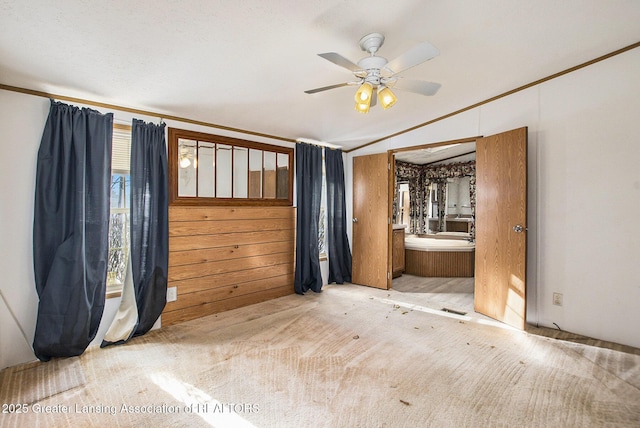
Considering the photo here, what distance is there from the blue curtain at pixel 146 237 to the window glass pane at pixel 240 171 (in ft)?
2.70

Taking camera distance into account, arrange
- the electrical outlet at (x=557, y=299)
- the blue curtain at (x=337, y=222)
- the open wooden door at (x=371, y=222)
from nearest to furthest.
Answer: the electrical outlet at (x=557, y=299)
the open wooden door at (x=371, y=222)
the blue curtain at (x=337, y=222)

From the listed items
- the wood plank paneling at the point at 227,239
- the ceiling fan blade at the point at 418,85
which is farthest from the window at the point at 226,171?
the ceiling fan blade at the point at 418,85

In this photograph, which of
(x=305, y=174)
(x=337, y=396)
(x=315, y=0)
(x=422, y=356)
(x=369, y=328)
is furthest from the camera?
(x=305, y=174)

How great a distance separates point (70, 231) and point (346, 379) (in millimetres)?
2466

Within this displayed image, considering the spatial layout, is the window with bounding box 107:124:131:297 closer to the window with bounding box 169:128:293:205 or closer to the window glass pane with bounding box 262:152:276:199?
the window with bounding box 169:128:293:205

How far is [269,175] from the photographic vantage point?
3947mm

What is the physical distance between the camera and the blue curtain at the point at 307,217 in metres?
4.08

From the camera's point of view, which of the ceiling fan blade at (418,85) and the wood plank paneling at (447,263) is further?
the wood plank paneling at (447,263)

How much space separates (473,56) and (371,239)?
8.88 feet

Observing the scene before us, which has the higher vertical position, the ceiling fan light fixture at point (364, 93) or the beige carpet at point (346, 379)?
the ceiling fan light fixture at point (364, 93)

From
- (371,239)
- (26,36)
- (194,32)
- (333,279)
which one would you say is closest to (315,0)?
(194,32)

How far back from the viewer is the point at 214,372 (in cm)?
219

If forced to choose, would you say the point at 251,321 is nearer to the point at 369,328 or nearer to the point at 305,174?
the point at 369,328

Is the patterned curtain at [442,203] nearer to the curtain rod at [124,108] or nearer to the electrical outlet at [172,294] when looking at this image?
the curtain rod at [124,108]
